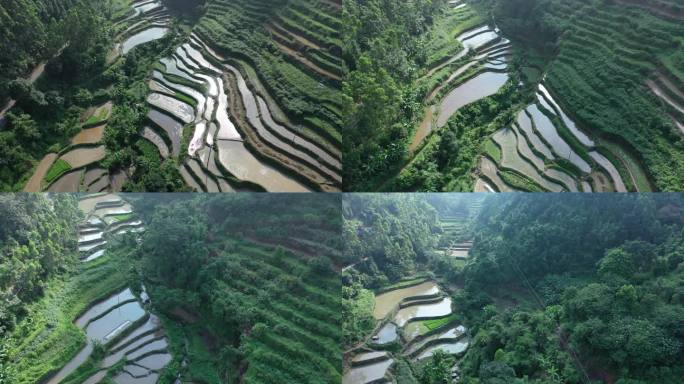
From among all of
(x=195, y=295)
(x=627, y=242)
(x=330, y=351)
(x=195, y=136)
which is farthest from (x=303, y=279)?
(x=627, y=242)

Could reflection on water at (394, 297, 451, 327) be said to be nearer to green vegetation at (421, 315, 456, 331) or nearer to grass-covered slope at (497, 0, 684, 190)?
green vegetation at (421, 315, 456, 331)

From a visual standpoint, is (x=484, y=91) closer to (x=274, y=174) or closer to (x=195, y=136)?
(x=274, y=174)

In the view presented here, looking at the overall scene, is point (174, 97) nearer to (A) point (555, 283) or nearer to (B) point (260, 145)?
(B) point (260, 145)

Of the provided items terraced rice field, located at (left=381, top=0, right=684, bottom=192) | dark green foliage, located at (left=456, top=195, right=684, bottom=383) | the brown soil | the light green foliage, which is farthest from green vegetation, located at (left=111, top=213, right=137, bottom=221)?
dark green foliage, located at (left=456, top=195, right=684, bottom=383)

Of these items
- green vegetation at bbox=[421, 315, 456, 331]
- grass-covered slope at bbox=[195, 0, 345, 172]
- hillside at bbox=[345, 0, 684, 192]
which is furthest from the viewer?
green vegetation at bbox=[421, 315, 456, 331]

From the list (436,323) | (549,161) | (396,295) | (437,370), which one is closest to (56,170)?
(396,295)
